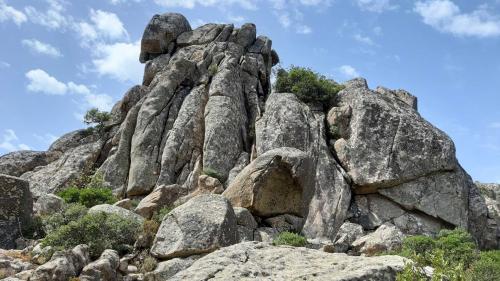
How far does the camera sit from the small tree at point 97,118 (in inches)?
1778

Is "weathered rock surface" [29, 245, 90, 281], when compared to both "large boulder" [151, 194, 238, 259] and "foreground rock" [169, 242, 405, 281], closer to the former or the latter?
"large boulder" [151, 194, 238, 259]

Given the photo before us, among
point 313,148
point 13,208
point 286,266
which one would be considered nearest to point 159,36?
point 313,148

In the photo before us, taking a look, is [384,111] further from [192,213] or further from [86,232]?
[86,232]

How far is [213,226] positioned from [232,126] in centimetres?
1819

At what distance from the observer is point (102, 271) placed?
17672mm

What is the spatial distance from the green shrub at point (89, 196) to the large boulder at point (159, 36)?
2039 cm

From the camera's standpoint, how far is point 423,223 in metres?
33.3

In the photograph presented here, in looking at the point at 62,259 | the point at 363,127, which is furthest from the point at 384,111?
the point at 62,259

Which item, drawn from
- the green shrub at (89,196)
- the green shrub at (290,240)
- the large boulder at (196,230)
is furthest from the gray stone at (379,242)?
the green shrub at (89,196)

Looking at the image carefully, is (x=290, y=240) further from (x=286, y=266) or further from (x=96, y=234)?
(x=286, y=266)

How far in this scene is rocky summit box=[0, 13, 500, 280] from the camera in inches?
827

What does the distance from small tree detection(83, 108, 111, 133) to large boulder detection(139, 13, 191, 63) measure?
8.67 m

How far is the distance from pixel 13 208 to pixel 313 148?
18322 mm

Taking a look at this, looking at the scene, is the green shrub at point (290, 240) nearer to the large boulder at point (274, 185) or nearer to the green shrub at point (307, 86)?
the large boulder at point (274, 185)
